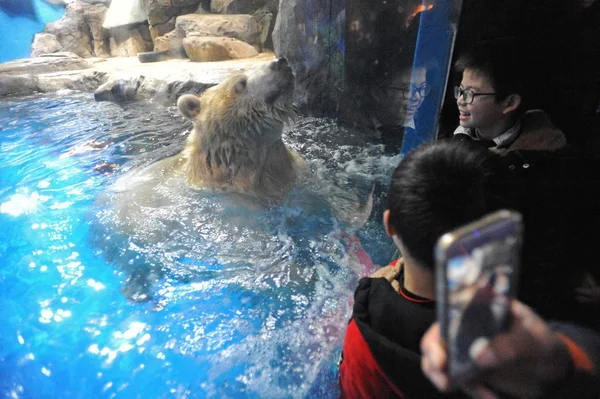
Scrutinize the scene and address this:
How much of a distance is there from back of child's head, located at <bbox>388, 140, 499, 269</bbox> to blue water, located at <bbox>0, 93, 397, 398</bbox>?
4.15ft

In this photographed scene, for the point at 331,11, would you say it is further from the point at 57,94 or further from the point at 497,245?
the point at 57,94

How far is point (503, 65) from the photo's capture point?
1.68 metres

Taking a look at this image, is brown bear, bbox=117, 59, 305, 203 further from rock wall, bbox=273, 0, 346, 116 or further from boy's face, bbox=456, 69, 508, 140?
rock wall, bbox=273, 0, 346, 116

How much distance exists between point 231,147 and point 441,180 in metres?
2.47

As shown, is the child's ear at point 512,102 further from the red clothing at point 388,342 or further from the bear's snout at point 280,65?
the bear's snout at point 280,65

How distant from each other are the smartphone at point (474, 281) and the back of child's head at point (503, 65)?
1.59 m

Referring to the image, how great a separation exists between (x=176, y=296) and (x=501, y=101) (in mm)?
2472

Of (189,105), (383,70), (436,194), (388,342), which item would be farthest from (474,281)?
(383,70)

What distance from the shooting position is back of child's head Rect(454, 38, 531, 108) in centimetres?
167

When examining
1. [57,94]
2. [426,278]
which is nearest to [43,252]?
[426,278]

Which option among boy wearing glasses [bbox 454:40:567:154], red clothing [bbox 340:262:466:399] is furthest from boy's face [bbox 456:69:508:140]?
red clothing [bbox 340:262:466:399]

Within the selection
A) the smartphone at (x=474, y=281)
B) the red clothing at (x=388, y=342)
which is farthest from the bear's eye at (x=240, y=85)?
the smartphone at (x=474, y=281)

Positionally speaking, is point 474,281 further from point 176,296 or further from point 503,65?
point 176,296

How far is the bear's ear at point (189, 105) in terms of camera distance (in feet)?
9.98
